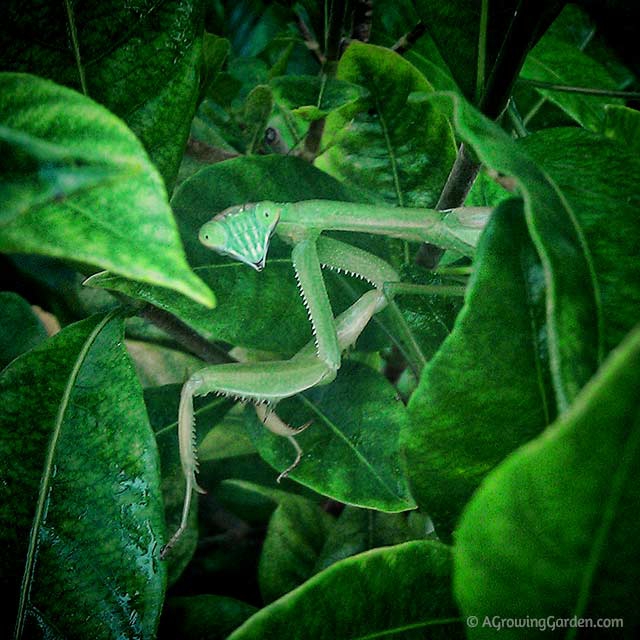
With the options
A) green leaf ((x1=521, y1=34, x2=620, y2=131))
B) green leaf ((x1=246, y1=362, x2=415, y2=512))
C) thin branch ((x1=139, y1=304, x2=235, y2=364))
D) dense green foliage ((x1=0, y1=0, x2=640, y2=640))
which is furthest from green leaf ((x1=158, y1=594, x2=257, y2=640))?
green leaf ((x1=521, y1=34, x2=620, y2=131))

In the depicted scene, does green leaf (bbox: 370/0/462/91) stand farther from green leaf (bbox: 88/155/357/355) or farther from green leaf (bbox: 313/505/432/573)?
green leaf (bbox: 313/505/432/573)

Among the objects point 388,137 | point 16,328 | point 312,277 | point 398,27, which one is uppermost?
point 398,27

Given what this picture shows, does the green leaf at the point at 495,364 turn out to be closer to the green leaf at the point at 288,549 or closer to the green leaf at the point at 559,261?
the green leaf at the point at 559,261

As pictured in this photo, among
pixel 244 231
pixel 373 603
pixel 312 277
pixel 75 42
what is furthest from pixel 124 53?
pixel 373 603

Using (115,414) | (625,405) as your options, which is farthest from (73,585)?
(625,405)

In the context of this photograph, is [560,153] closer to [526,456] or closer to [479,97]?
[479,97]

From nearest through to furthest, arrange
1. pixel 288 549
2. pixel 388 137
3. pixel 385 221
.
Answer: pixel 385 221
pixel 388 137
pixel 288 549

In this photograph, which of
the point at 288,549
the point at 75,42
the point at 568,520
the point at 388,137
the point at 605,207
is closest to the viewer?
the point at 568,520

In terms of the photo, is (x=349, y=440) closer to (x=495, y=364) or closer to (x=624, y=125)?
(x=495, y=364)
